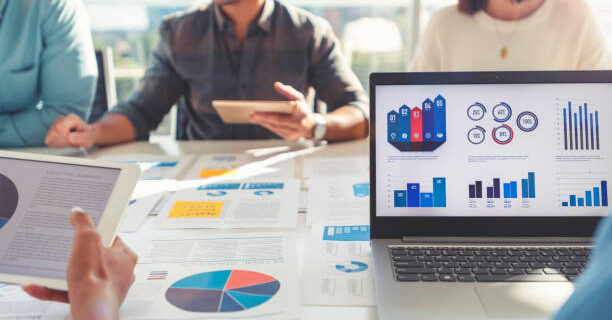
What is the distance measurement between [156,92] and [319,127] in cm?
62

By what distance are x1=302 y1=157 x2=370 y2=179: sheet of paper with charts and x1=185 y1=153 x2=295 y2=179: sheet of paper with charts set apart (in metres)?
0.04

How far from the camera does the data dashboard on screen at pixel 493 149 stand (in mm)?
807

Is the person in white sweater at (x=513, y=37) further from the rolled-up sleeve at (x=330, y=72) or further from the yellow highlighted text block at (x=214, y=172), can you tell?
the yellow highlighted text block at (x=214, y=172)

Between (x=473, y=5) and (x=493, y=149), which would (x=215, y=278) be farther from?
(x=473, y=5)

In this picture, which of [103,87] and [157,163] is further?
[103,87]

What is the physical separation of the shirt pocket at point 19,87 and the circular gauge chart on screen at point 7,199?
3.07 ft

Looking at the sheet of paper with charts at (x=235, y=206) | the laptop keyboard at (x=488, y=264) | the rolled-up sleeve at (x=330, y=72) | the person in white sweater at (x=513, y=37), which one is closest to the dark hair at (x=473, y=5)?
the person in white sweater at (x=513, y=37)

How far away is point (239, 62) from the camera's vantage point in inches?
70.3

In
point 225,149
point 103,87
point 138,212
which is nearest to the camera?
point 138,212

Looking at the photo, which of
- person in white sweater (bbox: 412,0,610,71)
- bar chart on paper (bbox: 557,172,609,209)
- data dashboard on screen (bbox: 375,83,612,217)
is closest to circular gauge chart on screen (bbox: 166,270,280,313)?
data dashboard on screen (bbox: 375,83,612,217)

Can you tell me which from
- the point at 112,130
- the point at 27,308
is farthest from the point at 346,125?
the point at 27,308

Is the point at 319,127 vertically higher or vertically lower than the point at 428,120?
lower

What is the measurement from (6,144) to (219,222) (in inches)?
36.4

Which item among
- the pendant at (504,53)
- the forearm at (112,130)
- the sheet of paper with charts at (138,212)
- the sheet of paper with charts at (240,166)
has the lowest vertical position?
the sheet of paper with charts at (240,166)
